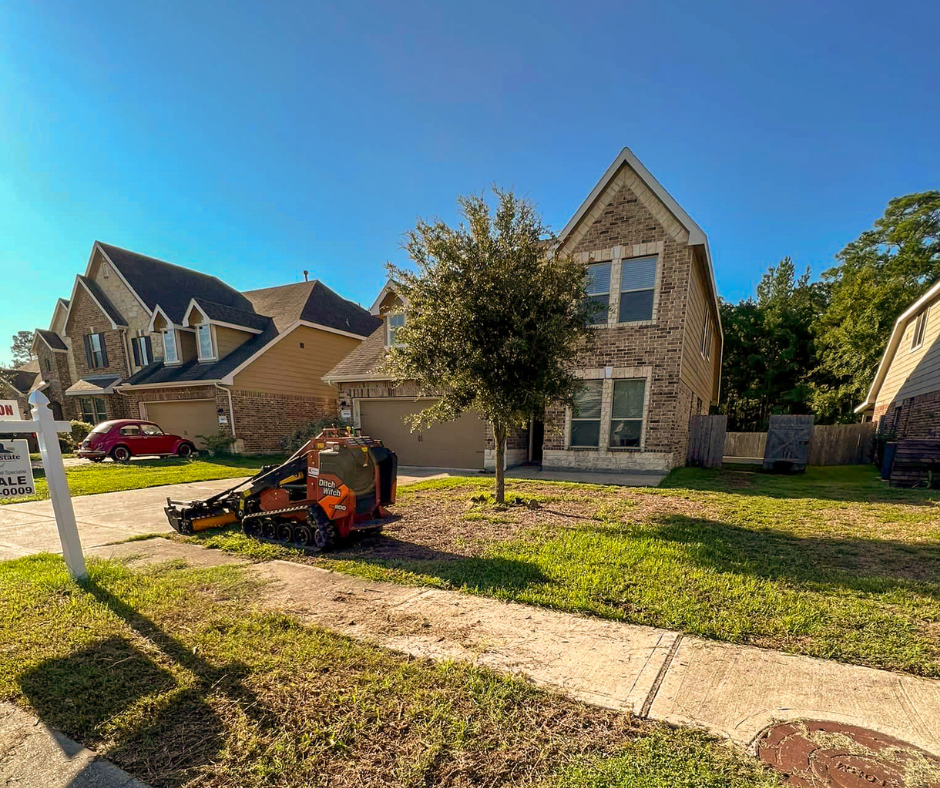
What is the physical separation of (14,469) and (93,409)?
23099 millimetres

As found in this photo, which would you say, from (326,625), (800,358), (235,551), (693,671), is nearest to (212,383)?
(235,551)

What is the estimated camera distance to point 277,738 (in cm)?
211

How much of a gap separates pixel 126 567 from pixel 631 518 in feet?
21.8

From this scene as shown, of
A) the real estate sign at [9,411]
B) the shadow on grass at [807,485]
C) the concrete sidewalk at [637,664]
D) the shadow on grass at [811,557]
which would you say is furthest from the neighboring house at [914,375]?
the real estate sign at [9,411]

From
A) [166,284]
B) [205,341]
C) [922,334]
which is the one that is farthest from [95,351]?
[922,334]

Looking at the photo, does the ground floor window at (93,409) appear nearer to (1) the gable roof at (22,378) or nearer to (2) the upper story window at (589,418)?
(1) the gable roof at (22,378)

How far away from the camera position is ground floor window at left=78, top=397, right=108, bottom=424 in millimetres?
20766

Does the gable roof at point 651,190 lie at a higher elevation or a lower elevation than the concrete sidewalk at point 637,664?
higher

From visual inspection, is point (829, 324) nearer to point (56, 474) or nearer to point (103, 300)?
point (56, 474)

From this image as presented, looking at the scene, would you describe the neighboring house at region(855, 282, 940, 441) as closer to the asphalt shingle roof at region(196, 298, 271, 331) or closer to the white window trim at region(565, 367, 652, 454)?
the white window trim at region(565, 367, 652, 454)

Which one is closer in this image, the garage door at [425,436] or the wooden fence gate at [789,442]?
the wooden fence gate at [789,442]

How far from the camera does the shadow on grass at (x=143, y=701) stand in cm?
202

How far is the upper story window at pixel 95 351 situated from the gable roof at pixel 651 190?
77.9 feet

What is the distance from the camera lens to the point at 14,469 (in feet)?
12.2
